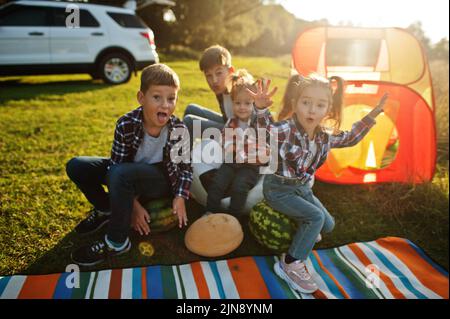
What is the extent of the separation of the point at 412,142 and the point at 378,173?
48 cm

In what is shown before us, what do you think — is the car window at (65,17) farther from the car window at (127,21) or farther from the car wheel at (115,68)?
the car wheel at (115,68)

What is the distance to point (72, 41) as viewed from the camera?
7695 millimetres

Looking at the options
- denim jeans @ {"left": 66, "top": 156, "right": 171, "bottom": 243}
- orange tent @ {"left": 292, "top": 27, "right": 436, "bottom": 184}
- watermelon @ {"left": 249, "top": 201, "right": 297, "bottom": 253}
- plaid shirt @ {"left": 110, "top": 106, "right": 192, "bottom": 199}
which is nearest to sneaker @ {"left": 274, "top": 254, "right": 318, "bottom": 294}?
watermelon @ {"left": 249, "top": 201, "right": 297, "bottom": 253}

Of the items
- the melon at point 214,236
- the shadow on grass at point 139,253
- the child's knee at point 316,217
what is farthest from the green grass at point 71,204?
the child's knee at point 316,217

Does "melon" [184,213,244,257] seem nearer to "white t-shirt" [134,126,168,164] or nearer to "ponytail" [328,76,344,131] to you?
"white t-shirt" [134,126,168,164]

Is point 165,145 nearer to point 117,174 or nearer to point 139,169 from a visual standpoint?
point 139,169

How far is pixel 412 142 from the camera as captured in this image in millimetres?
3816

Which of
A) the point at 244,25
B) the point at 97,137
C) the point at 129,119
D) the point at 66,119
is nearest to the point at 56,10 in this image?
the point at 66,119

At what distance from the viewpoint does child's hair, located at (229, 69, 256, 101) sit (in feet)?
9.52

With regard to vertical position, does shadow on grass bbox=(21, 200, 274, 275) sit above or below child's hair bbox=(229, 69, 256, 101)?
below

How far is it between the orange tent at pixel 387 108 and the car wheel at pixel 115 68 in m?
5.23

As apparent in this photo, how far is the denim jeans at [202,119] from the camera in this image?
3.80 metres

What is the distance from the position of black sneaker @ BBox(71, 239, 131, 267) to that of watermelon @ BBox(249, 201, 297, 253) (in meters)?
1.06

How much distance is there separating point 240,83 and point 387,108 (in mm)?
1816
